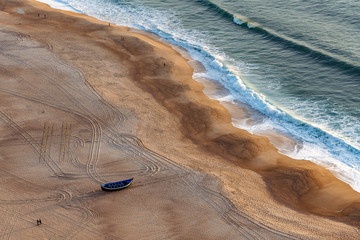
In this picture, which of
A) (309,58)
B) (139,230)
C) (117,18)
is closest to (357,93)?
(309,58)

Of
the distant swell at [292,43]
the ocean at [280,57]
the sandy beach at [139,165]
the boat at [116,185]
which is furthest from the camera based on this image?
the distant swell at [292,43]

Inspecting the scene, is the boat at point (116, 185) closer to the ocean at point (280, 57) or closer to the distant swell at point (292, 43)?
the ocean at point (280, 57)

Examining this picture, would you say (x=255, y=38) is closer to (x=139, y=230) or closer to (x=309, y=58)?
(x=309, y=58)

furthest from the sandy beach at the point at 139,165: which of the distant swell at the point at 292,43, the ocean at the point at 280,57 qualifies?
the distant swell at the point at 292,43

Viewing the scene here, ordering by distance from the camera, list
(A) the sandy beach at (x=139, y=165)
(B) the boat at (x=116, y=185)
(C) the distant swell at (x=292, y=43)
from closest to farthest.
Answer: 1. (A) the sandy beach at (x=139, y=165)
2. (B) the boat at (x=116, y=185)
3. (C) the distant swell at (x=292, y=43)

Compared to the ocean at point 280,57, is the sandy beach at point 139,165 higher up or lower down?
lower down

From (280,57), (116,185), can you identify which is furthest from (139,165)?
(280,57)

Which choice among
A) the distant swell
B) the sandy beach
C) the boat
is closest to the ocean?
the distant swell
